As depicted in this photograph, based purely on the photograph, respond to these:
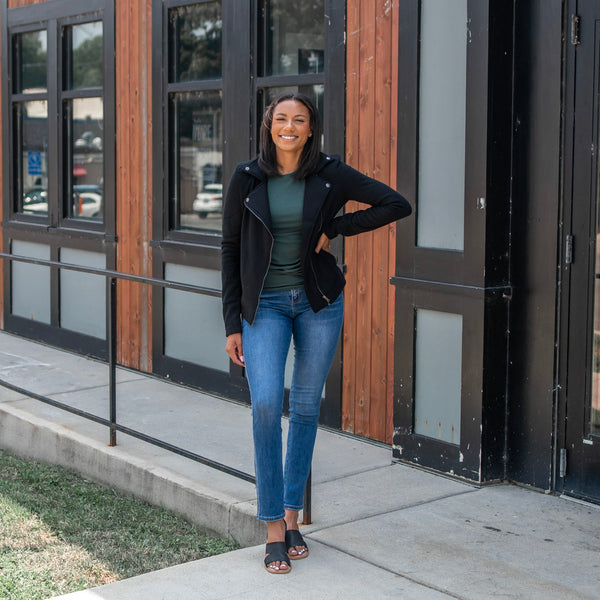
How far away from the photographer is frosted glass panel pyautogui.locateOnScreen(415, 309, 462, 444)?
192 inches

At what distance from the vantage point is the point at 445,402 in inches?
194

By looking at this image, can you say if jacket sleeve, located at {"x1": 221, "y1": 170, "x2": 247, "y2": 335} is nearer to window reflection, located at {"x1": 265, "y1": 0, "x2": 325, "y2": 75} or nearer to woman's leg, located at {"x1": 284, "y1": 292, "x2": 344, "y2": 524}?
woman's leg, located at {"x1": 284, "y1": 292, "x2": 344, "y2": 524}

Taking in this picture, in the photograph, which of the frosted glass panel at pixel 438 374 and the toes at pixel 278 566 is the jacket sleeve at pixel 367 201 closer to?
the frosted glass panel at pixel 438 374

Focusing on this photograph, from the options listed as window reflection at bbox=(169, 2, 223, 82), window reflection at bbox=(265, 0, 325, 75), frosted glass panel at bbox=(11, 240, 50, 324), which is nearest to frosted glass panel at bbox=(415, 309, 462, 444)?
window reflection at bbox=(265, 0, 325, 75)

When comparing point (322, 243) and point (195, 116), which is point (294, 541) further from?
point (195, 116)

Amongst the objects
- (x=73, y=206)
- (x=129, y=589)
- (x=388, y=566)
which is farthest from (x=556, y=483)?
(x=73, y=206)

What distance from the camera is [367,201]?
3.92 metres

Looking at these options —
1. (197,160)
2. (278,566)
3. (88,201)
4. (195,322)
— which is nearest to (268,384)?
(278,566)

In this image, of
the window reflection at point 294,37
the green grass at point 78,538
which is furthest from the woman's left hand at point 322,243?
the window reflection at point 294,37

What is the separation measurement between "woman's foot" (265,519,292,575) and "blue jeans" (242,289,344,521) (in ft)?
0.15

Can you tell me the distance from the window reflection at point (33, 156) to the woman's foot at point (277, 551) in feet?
18.1

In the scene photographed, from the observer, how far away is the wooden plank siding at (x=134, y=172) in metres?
7.29

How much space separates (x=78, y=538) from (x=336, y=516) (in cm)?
120

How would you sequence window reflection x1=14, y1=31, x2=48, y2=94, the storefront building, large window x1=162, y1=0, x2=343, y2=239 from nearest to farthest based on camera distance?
the storefront building → large window x1=162, y1=0, x2=343, y2=239 → window reflection x1=14, y1=31, x2=48, y2=94
